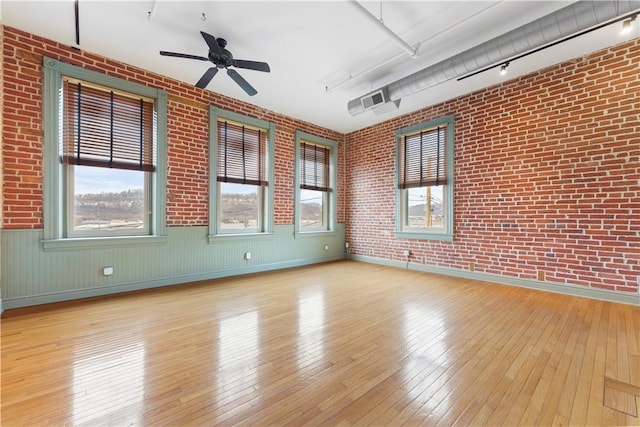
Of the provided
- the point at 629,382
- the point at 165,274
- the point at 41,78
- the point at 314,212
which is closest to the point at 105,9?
the point at 41,78

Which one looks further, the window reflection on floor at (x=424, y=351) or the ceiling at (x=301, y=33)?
the ceiling at (x=301, y=33)

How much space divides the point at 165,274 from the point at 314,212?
11.2ft

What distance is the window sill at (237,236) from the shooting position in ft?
15.6

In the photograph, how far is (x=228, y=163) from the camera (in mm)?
4977

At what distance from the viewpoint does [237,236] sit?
5.01 m

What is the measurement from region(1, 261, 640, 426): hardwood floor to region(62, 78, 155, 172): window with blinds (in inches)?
75.3

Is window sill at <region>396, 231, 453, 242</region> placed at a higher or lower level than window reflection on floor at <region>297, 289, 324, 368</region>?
higher

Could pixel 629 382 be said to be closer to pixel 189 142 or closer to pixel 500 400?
pixel 500 400

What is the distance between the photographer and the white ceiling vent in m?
4.29

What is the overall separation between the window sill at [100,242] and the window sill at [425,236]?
4470mm

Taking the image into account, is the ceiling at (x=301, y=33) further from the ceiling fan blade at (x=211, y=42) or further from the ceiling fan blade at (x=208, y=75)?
the ceiling fan blade at (x=208, y=75)

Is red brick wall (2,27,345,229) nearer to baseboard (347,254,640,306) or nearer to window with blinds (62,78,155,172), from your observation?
window with blinds (62,78,155,172)

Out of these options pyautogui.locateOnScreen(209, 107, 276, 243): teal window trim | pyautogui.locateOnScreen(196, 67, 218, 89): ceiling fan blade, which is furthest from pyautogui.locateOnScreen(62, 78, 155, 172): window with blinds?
pyautogui.locateOnScreen(196, 67, 218, 89): ceiling fan blade

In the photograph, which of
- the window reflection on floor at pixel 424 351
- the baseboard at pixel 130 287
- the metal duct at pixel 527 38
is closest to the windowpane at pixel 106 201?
the baseboard at pixel 130 287
